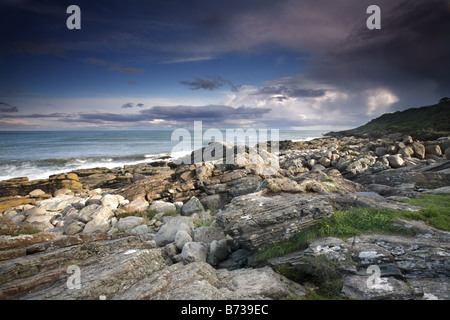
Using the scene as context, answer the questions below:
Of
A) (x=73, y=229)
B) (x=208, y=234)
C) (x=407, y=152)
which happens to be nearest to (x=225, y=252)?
(x=208, y=234)

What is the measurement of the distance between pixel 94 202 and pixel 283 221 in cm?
1453

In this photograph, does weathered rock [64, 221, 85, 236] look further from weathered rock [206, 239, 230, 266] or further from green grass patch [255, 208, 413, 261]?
green grass patch [255, 208, 413, 261]

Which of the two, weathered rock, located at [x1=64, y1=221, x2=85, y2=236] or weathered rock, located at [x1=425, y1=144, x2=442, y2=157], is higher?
weathered rock, located at [x1=425, y1=144, x2=442, y2=157]

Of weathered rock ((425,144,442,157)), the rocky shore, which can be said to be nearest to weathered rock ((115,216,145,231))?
the rocky shore

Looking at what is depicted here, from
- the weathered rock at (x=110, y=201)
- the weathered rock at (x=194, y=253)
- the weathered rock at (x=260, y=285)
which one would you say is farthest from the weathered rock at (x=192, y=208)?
the weathered rock at (x=260, y=285)

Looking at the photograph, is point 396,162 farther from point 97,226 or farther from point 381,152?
point 97,226

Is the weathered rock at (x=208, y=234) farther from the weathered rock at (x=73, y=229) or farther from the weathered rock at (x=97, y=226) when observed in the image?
the weathered rock at (x=73, y=229)

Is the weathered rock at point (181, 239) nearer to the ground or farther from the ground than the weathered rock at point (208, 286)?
nearer to the ground

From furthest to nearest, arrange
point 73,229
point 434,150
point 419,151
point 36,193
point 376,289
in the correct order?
point 434,150 → point 419,151 → point 36,193 → point 73,229 → point 376,289

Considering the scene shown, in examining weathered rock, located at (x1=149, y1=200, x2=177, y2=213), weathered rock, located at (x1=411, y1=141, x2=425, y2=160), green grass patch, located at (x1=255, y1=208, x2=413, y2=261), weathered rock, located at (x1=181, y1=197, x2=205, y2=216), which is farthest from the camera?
weathered rock, located at (x1=411, y1=141, x2=425, y2=160)

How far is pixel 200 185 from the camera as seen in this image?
16203mm

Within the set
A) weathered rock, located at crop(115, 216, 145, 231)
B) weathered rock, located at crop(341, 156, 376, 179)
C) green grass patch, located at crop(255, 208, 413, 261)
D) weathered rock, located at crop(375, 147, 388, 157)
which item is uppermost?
weathered rock, located at crop(375, 147, 388, 157)
